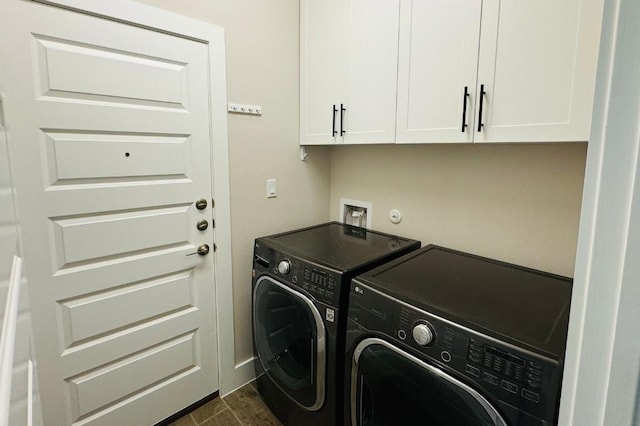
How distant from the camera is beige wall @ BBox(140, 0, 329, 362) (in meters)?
1.75

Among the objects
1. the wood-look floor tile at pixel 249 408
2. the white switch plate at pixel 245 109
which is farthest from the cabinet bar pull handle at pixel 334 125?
the wood-look floor tile at pixel 249 408

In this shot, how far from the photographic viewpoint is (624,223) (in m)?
0.35

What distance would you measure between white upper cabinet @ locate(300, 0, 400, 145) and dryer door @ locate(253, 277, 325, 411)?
2.92ft

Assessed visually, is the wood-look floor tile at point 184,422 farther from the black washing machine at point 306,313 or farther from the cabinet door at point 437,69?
the cabinet door at point 437,69

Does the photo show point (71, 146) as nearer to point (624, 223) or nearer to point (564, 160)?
point (624, 223)

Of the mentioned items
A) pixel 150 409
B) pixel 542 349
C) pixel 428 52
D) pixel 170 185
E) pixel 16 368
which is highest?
pixel 428 52

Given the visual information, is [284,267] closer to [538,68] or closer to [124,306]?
[124,306]

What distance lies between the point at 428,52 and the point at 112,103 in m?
1.37

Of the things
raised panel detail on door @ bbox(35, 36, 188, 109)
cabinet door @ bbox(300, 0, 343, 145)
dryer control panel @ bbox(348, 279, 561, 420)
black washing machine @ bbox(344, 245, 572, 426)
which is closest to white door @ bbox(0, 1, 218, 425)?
raised panel detail on door @ bbox(35, 36, 188, 109)

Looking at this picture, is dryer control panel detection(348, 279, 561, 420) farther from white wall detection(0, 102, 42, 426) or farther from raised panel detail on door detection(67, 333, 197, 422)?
raised panel detail on door detection(67, 333, 197, 422)

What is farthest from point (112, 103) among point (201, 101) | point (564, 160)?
point (564, 160)

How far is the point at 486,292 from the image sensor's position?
122 centimetres

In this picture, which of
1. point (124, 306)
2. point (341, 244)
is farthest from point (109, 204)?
point (341, 244)

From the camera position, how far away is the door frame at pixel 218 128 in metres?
1.36
